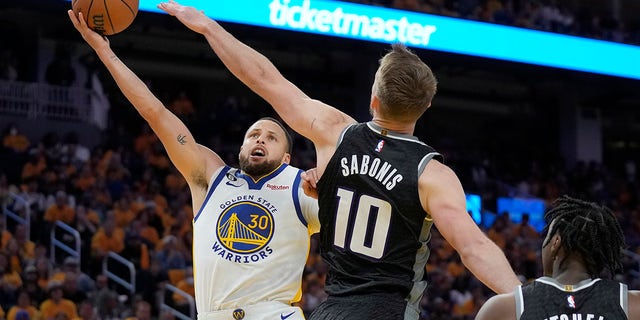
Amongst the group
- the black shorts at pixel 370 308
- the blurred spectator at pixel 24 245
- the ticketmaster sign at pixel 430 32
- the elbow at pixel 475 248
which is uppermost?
the ticketmaster sign at pixel 430 32

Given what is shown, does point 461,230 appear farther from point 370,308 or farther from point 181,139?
point 181,139

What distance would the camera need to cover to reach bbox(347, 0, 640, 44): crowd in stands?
19.9m

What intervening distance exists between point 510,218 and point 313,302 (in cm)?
814

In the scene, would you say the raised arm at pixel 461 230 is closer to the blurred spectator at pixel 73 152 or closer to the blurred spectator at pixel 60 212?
the blurred spectator at pixel 60 212

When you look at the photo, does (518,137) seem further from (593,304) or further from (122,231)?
(593,304)

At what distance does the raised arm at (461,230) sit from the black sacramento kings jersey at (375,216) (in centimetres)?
6

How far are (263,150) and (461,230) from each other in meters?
1.96

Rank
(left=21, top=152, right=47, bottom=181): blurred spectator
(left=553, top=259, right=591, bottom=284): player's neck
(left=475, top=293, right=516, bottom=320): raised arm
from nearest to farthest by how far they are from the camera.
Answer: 1. (left=475, top=293, right=516, bottom=320): raised arm
2. (left=553, top=259, right=591, bottom=284): player's neck
3. (left=21, top=152, right=47, bottom=181): blurred spectator

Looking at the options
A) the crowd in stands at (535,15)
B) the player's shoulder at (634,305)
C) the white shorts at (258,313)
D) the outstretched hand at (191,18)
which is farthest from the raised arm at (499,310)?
the crowd in stands at (535,15)

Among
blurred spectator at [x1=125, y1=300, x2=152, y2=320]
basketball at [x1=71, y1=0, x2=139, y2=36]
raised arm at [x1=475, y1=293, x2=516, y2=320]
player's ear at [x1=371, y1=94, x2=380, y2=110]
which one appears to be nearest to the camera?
raised arm at [x1=475, y1=293, x2=516, y2=320]

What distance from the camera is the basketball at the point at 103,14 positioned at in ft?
17.9

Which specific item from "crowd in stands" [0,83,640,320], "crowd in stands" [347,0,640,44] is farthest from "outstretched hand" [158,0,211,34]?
"crowd in stands" [347,0,640,44]

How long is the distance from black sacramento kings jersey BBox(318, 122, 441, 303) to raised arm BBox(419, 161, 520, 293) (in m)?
0.06

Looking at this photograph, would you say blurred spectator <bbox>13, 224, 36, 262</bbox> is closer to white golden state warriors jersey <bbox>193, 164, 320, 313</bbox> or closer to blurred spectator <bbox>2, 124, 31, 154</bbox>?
blurred spectator <bbox>2, 124, 31, 154</bbox>
